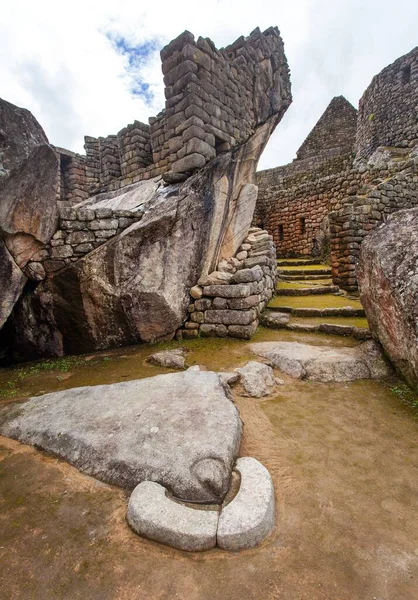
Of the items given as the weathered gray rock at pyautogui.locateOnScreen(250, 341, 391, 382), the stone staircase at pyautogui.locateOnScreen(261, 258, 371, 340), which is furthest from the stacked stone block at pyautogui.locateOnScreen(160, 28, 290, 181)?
the weathered gray rock at pyautogui.locateOnScreen(250, 341, 391, 382)

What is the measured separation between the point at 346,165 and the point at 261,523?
67.7ft

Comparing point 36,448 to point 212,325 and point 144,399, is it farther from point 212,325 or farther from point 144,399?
point 212,325

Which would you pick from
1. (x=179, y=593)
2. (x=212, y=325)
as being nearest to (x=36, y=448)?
(x=179, y=593)

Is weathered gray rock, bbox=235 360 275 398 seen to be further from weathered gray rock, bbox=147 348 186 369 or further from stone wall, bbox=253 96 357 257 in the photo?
stone wall, bbox=253 96 357 257

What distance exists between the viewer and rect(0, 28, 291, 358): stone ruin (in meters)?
4.65

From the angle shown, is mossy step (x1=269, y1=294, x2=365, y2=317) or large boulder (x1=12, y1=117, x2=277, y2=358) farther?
mossy step (x1=269, y1=294, x2=365, y2=317)

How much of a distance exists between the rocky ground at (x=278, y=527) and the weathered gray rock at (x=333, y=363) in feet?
2.12

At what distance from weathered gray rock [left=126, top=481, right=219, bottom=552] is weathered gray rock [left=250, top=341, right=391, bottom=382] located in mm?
2461

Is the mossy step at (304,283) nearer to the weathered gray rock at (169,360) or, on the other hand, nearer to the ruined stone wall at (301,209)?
the ruined stone wall at (301,209)

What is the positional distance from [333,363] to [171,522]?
9.60 feet

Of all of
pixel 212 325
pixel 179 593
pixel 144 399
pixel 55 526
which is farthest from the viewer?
pixel 212 325

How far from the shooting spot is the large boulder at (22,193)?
422 cm

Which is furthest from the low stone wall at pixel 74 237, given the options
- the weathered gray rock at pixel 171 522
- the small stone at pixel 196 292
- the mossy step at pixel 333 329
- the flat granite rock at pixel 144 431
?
the weathered gray rock at pixel 171 522

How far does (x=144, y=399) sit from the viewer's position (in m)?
2.91
